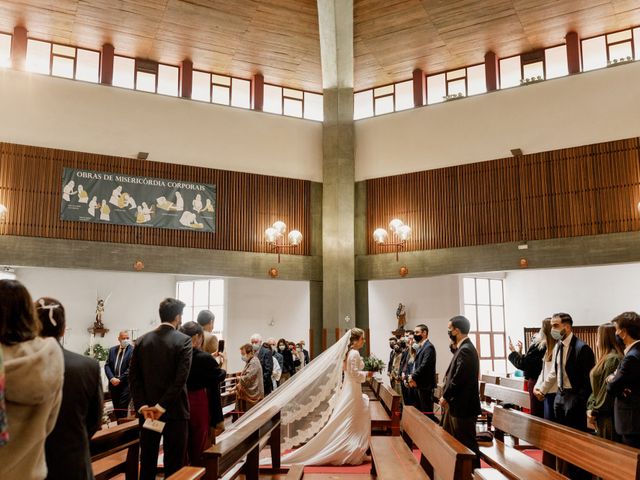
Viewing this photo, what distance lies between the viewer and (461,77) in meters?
13.4

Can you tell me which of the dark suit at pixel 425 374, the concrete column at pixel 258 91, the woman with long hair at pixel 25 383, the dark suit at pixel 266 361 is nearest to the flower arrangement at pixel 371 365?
the dark suit at pixel 266 361

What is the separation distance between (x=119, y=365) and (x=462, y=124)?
8496 mm

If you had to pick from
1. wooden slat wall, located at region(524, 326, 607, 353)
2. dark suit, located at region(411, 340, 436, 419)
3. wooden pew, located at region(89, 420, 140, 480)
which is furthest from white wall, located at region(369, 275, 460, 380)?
wooden pew, located at region(89, 420, 140, 480)

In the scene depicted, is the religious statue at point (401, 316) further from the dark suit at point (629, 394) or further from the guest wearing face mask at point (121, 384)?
the dark suit at point (629, 394)

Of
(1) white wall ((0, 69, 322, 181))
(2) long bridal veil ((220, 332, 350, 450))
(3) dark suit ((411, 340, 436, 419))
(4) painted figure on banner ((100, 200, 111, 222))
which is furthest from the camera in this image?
(4) painted figure on banner ((100, 200, 111, 222))

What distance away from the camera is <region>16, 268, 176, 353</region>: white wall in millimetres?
15609

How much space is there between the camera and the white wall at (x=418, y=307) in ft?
49.0

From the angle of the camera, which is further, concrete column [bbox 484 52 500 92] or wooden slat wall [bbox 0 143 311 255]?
concrete column [bbox 484 52 500 92]

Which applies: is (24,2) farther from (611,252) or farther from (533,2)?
(611,252)

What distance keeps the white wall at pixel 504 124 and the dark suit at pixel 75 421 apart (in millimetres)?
11061

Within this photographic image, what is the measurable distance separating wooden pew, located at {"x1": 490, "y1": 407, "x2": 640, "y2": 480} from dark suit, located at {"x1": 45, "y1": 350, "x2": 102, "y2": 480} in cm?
276

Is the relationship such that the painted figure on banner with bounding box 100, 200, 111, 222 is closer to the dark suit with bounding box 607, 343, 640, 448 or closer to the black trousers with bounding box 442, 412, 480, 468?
the black trousers with bounding box 442, 412, 480, 468

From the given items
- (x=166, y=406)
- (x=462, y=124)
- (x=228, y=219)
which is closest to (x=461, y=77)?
(x=462, y=124)

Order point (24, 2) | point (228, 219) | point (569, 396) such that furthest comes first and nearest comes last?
point (228, 219) → point (24, 2) → point (569, 396)
